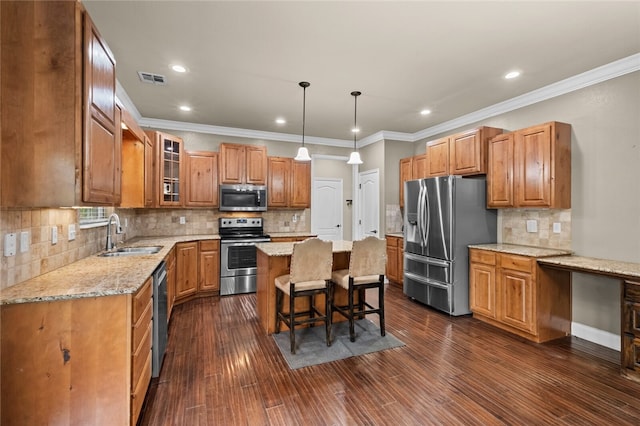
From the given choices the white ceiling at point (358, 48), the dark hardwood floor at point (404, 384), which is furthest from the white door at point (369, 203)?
the dark hardwood floor at point (404, 384)

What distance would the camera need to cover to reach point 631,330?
2.46 meters

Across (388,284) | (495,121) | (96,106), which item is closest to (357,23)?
(96,106)

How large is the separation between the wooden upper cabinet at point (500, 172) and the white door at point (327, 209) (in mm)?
3097

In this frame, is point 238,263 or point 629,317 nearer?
point 629,317

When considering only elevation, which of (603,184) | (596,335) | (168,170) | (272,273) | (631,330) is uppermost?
(168,170)

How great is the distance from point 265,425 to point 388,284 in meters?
3.85

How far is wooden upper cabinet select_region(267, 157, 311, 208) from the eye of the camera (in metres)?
5.47

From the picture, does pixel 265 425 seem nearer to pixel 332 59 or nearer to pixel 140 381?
pixel 140 381

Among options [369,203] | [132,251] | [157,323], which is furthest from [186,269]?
[369,203]

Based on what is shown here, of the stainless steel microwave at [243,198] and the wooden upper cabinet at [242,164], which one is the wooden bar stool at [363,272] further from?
the wooden upper cabinet at [242,164]

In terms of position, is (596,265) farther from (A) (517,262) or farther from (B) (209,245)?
(B) (209,245)

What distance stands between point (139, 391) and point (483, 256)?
3.69 meters

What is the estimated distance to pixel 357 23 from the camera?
2.38m

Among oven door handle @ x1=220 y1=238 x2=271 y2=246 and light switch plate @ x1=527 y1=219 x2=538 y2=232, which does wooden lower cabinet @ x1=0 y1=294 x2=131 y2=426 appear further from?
light switch plate @ x1=527 y1=219 x2=538 y2=232
